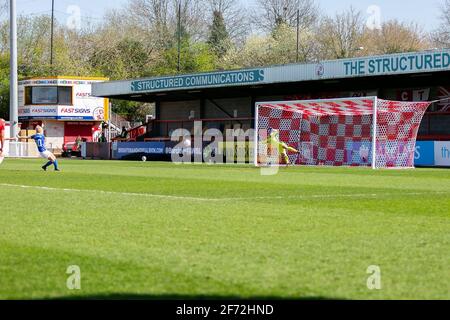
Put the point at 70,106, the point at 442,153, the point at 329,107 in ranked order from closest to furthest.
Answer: the point at 442,153 → the point at 329,107 → the point at 70,106

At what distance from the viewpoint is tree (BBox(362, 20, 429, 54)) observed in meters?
85.3

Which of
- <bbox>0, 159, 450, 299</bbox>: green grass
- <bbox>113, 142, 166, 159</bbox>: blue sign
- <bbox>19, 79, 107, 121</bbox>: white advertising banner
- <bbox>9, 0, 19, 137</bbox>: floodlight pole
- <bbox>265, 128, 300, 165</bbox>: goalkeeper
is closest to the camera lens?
Answer: <bbox>0, 159, 450, 299</bbox>: green grass

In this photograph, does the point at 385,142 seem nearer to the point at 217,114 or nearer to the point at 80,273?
the point at 217,114

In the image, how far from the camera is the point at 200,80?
161 feet

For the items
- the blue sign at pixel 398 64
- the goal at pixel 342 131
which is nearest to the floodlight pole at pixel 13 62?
the goal at pixel 342 131

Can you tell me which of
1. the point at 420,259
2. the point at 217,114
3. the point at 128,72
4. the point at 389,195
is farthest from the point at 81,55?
the point at 420,259

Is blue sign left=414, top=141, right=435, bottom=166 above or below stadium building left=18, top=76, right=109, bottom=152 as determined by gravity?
below

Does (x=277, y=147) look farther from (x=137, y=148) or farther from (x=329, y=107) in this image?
(x=137, y=148)

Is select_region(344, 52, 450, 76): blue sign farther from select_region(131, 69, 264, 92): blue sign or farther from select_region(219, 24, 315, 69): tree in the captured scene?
select_region(219, 24, 315, 69): tree

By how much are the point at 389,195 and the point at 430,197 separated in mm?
826

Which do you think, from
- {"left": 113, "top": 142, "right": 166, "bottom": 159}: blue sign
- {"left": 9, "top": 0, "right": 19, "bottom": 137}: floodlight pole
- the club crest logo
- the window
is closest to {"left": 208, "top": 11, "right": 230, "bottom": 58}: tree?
the window

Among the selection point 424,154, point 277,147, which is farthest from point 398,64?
point 277,147

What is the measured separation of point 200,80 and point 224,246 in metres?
41.5

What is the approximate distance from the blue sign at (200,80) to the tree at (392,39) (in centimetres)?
3753
